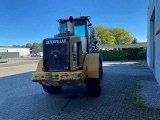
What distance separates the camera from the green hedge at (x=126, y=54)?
99.1 feet

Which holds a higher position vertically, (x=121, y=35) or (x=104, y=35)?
(x=121, y=35)

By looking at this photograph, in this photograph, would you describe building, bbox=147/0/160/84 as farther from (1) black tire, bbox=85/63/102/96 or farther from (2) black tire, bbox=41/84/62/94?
(2) black tire, bbox=41/84/62/94

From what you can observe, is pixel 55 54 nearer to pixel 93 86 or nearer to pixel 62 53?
pixel 62 53

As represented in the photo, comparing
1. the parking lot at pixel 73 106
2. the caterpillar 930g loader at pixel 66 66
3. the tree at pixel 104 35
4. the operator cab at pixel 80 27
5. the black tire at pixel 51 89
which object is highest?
the tree at pixel 104 35

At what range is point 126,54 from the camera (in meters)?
31.0

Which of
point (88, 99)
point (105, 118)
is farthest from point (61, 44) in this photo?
point (105, 118)

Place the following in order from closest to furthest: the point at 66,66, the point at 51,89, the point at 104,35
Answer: the point at 66,66
the point at 51,89
the point at 104,35

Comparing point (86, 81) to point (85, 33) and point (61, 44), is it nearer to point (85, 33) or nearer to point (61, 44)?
point (61, 44)

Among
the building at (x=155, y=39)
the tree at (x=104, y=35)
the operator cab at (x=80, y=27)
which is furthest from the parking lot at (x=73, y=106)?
the tree at (x=104, y=35)

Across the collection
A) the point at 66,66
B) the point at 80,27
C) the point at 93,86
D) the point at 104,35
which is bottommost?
the point at 93,86

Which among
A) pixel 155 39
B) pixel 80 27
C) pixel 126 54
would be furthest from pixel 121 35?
pixel 80 27

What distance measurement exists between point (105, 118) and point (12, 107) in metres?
3.16

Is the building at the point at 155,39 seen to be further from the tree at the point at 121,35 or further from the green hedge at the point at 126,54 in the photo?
the tree at the point at 121,35

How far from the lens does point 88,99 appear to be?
24.5 feet
